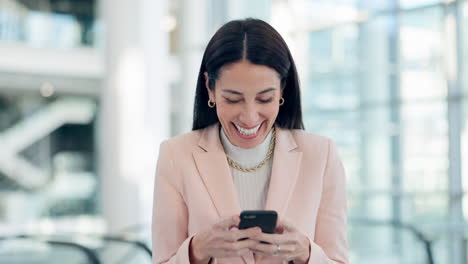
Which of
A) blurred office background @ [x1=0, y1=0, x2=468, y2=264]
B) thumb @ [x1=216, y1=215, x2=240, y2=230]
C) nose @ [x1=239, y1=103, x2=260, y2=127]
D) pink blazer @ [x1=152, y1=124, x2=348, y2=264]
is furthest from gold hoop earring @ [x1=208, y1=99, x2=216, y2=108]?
blurred office background @ [x1=0, y1=0, x2=468, y2=264]

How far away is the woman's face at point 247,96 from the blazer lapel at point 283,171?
0.16 meters

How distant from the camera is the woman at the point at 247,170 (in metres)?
1.86

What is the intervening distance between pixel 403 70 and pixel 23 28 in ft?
33.0

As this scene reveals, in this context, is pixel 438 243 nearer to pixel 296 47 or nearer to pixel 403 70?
pixel 403 70

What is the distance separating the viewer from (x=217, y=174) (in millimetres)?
2047

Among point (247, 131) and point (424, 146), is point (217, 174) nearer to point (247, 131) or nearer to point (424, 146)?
point (247, 131)

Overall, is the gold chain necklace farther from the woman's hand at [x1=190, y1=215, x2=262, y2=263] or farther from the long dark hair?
the woman's hand at [x1=190, y1=215, x2=262, y2=263]

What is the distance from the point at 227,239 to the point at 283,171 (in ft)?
1.18

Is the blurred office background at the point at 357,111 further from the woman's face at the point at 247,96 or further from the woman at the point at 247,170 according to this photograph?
the woman's face at the point at 247,96

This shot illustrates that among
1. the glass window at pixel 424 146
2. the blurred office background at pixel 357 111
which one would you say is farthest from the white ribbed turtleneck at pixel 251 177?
the glass window at pixel 424 146

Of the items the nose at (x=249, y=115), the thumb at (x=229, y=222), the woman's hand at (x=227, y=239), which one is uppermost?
the nose at (x=249, y=115)

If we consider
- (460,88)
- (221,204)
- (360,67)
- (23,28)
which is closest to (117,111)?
(360,67)

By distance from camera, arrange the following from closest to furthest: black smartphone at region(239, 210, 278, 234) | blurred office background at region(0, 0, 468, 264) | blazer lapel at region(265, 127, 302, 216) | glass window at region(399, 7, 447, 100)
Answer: black smartphone at region(239, 210, 278, 234) < blazer lapel at region(265, 127, 302, 216) < blurred office background at region(0, 0, 468, 264) < glass window at region(399, 7, 447, 100)

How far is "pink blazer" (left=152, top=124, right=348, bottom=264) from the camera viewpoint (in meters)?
1.99
